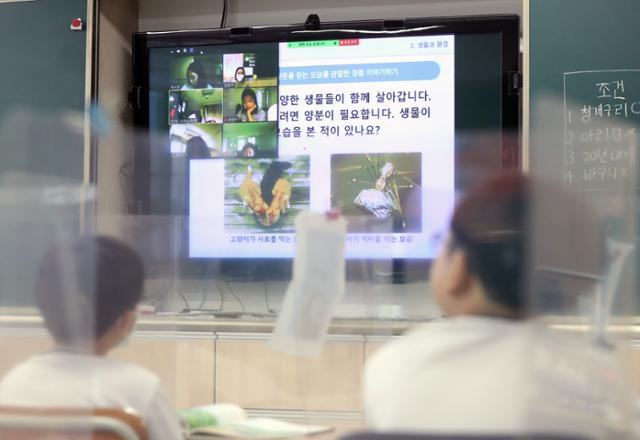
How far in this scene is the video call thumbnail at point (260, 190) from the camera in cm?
276

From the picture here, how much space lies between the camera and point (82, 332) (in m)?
1.17

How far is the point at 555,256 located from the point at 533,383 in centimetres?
14

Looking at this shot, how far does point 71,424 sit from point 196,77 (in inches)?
99.0

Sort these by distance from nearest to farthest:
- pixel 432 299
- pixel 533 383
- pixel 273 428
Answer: pixel 533 383 < pixel 432 299 < pixel 273 428

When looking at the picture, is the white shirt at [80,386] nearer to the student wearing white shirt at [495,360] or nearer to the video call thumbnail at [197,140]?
the student wearing white shirt at [495,360]

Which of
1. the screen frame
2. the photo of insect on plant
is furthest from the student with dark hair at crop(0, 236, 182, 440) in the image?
the screen frame

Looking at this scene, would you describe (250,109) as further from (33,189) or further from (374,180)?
(33,189)

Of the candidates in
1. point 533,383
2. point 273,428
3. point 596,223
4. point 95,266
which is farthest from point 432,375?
point 273,428

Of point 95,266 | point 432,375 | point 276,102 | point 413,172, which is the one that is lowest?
point 432,375

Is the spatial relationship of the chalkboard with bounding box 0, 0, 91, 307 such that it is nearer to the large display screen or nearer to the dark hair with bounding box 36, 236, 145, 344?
the dark hair with bounding box 36, 236, 145, 344

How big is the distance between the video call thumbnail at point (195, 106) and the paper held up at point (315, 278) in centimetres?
212

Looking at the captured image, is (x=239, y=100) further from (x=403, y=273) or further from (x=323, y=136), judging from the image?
(x=403, y=273)

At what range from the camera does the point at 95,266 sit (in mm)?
1157

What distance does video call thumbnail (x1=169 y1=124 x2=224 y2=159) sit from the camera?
11.0ft
